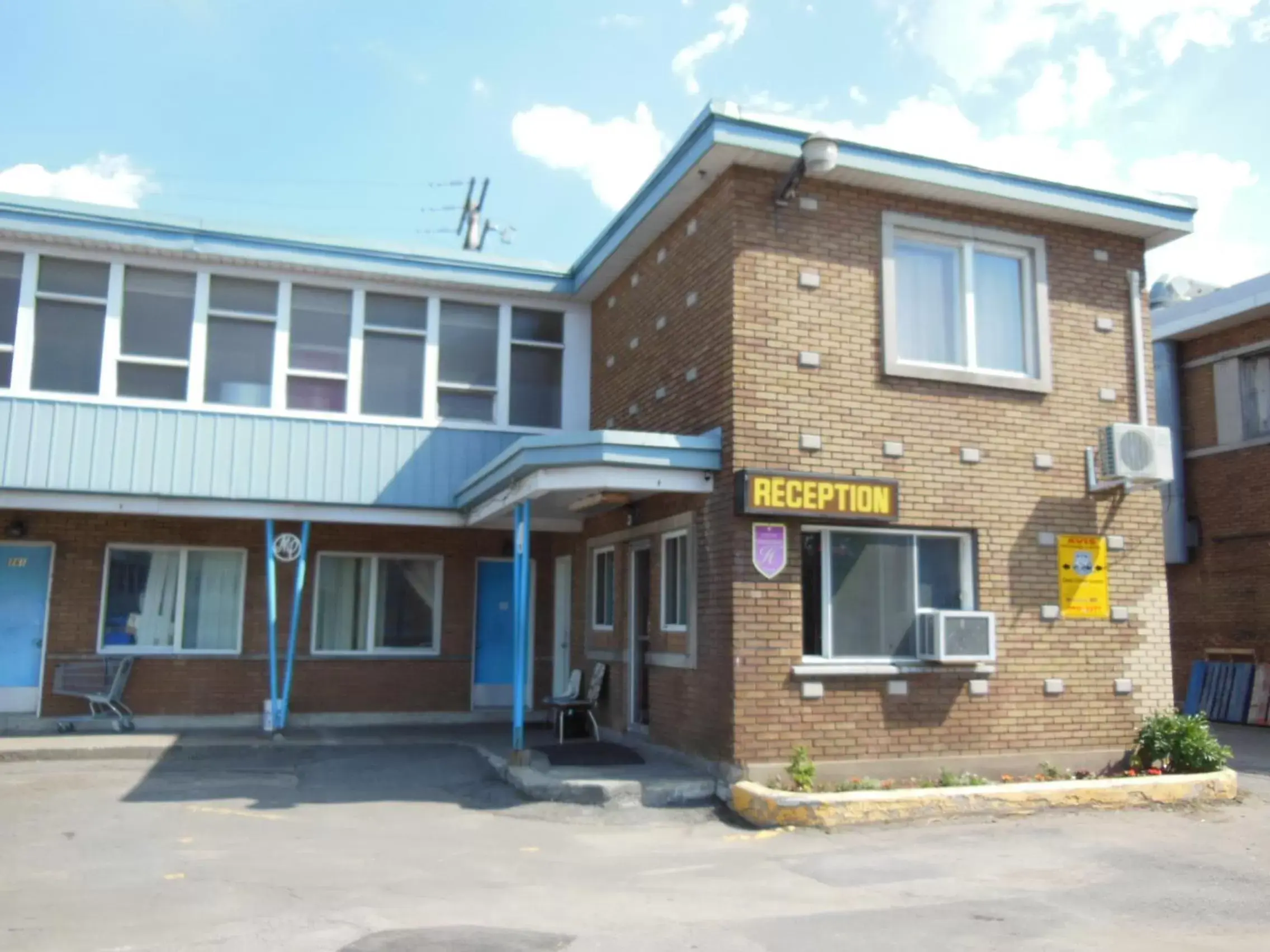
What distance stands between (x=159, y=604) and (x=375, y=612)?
2791 millimetres

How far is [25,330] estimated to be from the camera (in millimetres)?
13148

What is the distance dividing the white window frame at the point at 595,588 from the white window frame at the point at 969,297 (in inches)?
165

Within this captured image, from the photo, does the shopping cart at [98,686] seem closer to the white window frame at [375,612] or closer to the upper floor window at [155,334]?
the white window frame at [375,612]

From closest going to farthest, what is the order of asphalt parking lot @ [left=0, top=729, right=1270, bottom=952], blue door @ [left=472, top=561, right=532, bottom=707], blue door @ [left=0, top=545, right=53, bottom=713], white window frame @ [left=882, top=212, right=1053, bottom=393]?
asphalt parking lot @ [left=0, top=729, right=1270, bottom=952], white window frame @ [left=882, top=212, right=1053, bottom=393], blue door @ [left=0, top=545, right=53, bottom=713], blue door @ [left=472, top=561, right=532, bottom=707]

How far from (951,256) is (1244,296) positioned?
317 inches

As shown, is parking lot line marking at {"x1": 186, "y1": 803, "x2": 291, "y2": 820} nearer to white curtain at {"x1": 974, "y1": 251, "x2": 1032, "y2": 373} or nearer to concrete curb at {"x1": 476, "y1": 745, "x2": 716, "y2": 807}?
concrete curb at {"x1": 476, "y1": 745, "x2": 716, "y2": 807}

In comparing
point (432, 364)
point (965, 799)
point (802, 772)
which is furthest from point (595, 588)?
point (965, 799)

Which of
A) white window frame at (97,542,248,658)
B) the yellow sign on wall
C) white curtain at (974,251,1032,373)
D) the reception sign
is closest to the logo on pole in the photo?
white window frame at (97,542,248,658)

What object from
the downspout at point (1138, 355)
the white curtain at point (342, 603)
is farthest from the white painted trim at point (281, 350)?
the downspout at point (1138, 355)

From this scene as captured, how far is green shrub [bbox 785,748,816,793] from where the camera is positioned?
31.2 feet

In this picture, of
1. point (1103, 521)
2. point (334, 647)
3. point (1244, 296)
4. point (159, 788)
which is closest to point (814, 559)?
point (1103, 521)

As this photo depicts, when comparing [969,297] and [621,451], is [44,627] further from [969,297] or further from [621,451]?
[969,297]

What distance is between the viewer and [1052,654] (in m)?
10.9

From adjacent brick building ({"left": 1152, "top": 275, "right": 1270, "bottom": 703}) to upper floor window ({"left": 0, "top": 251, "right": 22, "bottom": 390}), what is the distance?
16734 millimetres
